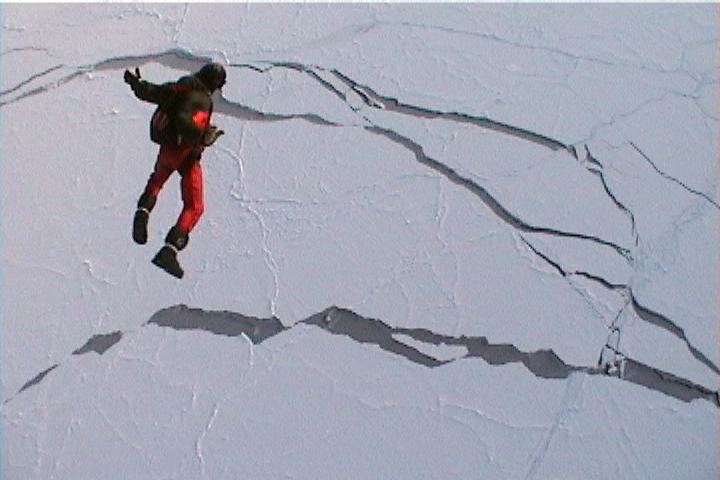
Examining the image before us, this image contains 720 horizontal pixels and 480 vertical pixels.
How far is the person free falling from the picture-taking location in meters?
1.03

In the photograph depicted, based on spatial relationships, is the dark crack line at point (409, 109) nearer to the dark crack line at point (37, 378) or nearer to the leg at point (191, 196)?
the leg at point (191, 196)

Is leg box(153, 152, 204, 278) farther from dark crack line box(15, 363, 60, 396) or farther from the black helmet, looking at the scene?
dark crack line box(15, 363, 60, 396)

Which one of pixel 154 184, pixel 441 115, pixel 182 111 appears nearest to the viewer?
pixel 182 111

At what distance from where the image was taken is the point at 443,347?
1154 mm

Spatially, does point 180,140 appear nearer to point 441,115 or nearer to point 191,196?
point 191,196

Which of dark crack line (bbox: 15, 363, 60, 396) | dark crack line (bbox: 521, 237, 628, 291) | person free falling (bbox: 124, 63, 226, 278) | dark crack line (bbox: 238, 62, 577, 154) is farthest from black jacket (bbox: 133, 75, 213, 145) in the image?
dark crack line (bbox: 521, 237, 628, 291)

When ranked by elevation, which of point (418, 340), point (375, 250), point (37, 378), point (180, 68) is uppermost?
point (180, 68)

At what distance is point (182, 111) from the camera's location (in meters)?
1.02

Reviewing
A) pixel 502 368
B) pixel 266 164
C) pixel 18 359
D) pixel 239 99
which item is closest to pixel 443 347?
pixel 502 368

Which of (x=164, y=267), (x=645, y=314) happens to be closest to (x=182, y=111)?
(x=164, y=267)

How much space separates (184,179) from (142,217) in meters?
0.08

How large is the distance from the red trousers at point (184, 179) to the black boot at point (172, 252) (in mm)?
10

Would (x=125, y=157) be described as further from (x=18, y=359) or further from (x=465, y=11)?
(x=465, y=11)

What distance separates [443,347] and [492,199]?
8.6 inches
